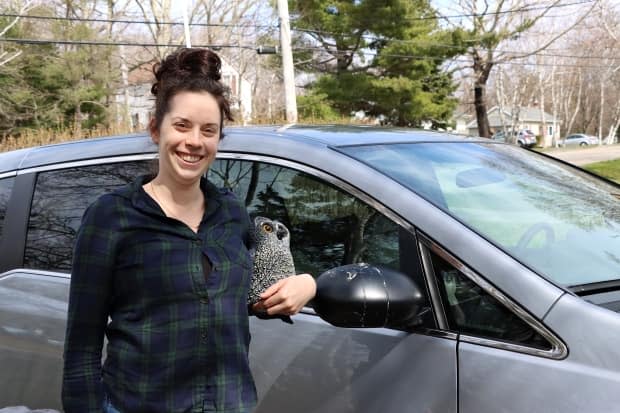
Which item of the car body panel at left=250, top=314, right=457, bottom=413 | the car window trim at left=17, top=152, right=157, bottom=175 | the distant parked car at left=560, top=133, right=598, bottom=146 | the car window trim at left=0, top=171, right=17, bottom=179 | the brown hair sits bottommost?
the distant parked car at left=560, top=133, right=598, bottom=146

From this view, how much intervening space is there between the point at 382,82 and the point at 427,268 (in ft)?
81.2

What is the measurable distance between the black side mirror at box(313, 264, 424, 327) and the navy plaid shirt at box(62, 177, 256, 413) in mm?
240

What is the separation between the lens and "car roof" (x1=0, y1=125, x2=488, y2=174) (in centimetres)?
214

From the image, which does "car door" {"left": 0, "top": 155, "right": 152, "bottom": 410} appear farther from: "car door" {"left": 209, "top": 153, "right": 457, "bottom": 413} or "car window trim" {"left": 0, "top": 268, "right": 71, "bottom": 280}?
"car door" {"left": 209, "top": 153, "right": 457, "bottom": 413}

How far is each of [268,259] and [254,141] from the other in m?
0.80

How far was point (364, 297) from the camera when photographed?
1.46 meters

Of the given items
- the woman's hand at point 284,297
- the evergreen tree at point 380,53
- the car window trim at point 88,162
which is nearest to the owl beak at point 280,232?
the woman's hand at point 284,297

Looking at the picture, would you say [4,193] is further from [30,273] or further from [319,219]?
[319,219]

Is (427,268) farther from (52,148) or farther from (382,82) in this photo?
(382,82)

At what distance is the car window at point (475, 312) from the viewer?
1.52 meters

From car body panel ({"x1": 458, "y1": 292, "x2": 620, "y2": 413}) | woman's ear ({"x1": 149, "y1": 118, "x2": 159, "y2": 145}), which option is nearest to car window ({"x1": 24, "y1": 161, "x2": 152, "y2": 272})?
woman's ear ({"x1": 149, "y1": 118, "x2": 159, "y2": 145})

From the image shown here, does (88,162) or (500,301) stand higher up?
(88,162)

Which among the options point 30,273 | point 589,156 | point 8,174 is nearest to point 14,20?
point 589,156

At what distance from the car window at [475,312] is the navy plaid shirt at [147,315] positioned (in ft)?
1.92
